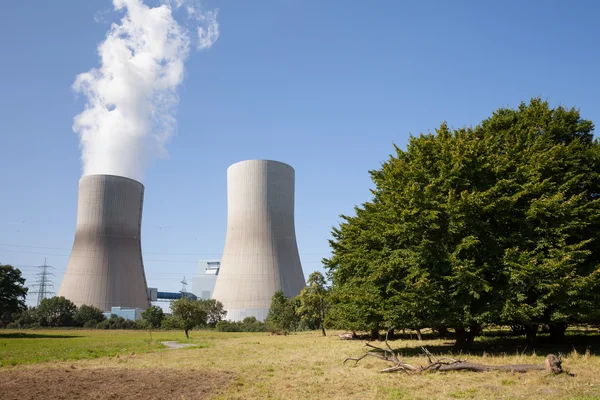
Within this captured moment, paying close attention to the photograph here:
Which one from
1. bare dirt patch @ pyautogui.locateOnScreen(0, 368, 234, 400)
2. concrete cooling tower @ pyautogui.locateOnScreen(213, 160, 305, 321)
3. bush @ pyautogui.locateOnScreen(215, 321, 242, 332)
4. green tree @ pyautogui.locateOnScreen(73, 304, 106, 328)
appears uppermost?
concrete cooling tower @ pyautogui.locateOnScreen(213, 160, 305, 321)

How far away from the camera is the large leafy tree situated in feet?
47.6

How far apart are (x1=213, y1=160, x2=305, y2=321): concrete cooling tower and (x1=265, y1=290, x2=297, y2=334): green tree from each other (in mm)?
3157

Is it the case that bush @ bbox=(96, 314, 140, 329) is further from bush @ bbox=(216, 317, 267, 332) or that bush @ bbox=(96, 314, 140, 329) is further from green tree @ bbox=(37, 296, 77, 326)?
bush @ bbox=(216, 317, 267, 332)

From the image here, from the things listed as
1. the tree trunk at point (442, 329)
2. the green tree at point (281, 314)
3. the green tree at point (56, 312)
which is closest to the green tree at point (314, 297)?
the green tree at point (281, 314)

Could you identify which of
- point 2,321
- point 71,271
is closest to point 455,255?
point 71,271

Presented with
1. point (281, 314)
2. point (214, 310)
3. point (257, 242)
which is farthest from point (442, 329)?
point (214, 310)

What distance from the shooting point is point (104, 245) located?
50.6 m

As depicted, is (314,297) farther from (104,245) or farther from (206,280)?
(206,280)

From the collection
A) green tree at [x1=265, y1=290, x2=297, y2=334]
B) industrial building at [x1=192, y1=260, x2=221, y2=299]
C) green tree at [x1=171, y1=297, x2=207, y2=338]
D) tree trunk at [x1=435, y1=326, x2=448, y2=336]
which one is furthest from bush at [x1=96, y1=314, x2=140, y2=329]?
industrial building at [x1=192, y1=260, x2=221, y2=299]

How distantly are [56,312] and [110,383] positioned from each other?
5331 cm

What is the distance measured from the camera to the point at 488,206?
14844 millimetres

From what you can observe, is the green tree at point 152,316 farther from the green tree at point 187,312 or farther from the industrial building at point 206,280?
the industrial building at point 206,280

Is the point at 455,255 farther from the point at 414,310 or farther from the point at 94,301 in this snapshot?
the point at 94,301

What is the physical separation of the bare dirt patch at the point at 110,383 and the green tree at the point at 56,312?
150 ft
